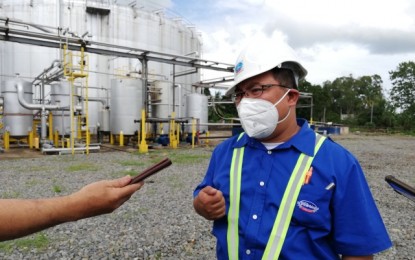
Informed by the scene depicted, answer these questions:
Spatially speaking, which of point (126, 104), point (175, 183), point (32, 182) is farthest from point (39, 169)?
point (126, 104)

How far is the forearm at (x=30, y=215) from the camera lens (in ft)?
Answer: 4.17

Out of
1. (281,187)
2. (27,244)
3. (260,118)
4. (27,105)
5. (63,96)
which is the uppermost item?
(63,96)

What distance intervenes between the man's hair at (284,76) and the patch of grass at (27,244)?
3233mm

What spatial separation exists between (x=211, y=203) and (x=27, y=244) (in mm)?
3013

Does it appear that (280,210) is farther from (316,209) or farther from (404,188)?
(404,188)

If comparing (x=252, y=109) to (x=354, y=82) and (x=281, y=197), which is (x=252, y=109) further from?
(x=354, y=82)

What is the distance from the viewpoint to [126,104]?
45.9ft

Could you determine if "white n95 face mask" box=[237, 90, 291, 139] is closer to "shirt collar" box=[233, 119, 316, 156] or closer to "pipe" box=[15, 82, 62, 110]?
"shirt collar" box=[233, 119, 316, 156]

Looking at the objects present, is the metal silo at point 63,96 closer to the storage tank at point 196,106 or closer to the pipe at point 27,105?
the pipe at point 27,105

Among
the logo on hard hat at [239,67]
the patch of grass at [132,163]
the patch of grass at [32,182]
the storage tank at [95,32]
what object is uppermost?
the storage tank at [95,32]

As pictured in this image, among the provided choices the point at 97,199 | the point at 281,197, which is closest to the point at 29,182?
the point at 97,199

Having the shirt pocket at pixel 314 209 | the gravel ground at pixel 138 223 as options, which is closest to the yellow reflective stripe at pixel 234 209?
the shirt pocket at pixel 314 209

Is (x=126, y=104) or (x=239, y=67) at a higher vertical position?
(x=126, y=104)

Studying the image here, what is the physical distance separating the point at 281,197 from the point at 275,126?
1.33ft
